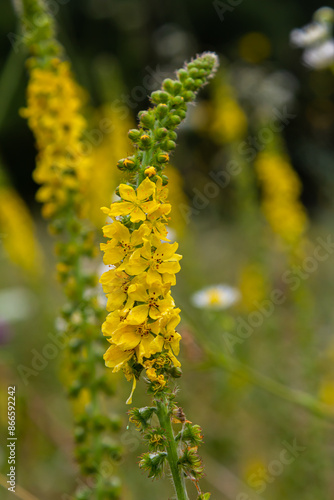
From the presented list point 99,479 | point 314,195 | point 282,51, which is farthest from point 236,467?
point 282,51

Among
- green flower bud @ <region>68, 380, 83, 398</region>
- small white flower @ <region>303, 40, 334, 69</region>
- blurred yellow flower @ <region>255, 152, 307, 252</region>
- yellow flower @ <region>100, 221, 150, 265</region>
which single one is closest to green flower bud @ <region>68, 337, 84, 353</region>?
green flower bud @ <region>68, 380, 83, 398</region>

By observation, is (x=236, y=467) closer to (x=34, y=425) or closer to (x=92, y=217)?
(x=34, y=425)

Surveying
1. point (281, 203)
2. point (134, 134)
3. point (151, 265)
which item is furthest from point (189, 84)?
point (281, 203)

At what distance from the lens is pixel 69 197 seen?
303 cm

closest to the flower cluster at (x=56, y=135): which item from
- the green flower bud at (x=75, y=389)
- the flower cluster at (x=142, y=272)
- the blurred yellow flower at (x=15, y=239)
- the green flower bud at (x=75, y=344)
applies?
the green flower bud at (x=75, y=344)

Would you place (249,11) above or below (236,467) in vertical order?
above

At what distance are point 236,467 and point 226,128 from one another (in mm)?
3823

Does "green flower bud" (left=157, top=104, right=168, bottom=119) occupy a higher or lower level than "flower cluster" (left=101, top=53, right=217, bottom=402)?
higher

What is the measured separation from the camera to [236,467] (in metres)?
4.84

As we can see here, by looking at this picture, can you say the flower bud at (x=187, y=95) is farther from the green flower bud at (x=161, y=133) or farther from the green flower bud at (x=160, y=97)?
the green flower bud at (x=161, y=133)

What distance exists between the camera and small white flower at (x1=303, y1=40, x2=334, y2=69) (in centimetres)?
359

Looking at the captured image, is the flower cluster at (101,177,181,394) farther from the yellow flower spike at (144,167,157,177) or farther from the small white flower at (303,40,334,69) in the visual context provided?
the small white flower at (303,40,334,69)

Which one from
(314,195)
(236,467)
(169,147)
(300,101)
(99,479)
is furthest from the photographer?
(314,195)

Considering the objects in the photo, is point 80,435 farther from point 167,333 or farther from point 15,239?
point 15,239
